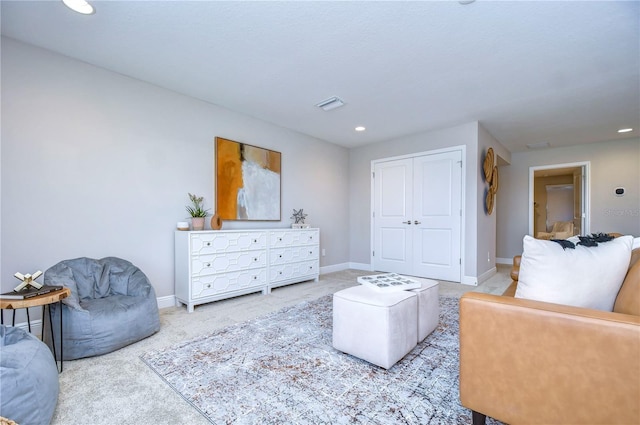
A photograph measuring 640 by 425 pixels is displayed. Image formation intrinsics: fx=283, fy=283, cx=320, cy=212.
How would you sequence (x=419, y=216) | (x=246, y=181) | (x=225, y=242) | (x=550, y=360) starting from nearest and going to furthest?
(x=550, y=360)
(x=225, y=242)
(x=246, y=181)
(x=419, y=216)

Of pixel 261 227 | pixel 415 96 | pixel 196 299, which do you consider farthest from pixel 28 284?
pixel 415 96

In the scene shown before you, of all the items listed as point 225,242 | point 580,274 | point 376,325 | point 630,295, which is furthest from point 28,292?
point 630,295

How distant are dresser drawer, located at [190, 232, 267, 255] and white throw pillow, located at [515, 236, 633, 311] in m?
2.81

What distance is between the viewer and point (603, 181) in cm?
523

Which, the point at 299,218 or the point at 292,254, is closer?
the point at 292,254

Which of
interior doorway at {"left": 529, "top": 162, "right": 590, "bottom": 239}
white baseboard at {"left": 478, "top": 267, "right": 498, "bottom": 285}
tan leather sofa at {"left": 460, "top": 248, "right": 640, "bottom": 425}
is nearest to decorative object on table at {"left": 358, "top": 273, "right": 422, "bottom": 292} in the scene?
tan leather sofa at {"left": 460, "top": 248, "right": 640, "bottom": 425}

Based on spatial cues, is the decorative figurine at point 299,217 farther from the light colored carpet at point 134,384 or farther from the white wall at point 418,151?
the light colored carpet at point 134,384

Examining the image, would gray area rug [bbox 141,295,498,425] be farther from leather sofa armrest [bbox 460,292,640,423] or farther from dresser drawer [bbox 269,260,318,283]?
dresser drawer [bbox 269,260,318,283]

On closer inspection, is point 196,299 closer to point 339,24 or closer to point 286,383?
point 286,383

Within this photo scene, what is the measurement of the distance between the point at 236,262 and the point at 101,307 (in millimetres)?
1403

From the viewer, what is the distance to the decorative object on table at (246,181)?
12.0 feet

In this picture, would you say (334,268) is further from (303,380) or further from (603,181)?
(603,181)

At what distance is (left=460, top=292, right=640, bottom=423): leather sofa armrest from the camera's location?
0.92m

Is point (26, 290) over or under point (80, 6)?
under
